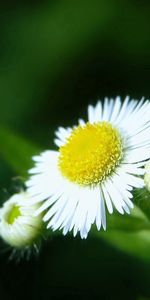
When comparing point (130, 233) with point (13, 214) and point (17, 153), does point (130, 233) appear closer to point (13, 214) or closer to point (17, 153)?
point (13, 214)

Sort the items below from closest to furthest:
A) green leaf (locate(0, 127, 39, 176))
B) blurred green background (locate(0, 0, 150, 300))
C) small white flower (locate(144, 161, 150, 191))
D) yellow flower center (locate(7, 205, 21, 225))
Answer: small white flower (locate(144, 161, 150, 191)), yellow flower center (locate(7, 205, 21, 225)), green leaf (locate(0, 127, 39, 176)), blurred green background (locate(0, 0, 150, 300))

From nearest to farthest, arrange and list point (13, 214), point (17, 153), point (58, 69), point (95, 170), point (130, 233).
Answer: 1. point (95, 170)
2. point (13, 214)
3. point (130, 233)
4. point (17, 153)
5. point (58, 69)

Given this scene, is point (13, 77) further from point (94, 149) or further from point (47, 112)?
point (94, 149)

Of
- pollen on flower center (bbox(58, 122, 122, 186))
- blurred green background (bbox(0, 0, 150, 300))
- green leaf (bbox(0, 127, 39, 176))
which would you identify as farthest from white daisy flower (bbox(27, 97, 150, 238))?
blurred green background (bbox(0, 0, 150, 300))

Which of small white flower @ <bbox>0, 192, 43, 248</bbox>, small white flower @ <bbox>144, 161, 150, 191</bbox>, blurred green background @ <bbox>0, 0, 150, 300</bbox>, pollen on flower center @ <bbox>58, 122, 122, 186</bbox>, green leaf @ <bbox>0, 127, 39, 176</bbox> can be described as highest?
blurred green background @ <bbox>0, 0, 150, 300</bbox>

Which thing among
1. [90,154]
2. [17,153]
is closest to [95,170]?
[90,154]

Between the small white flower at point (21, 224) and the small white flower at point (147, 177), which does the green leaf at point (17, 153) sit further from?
the small white flower at point (147, 177)

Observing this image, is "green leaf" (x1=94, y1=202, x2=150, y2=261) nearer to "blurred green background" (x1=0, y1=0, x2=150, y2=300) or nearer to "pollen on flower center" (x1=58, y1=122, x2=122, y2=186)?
"pollen on flower center" (x1=58, y1=122, x2=122, y2=186)
